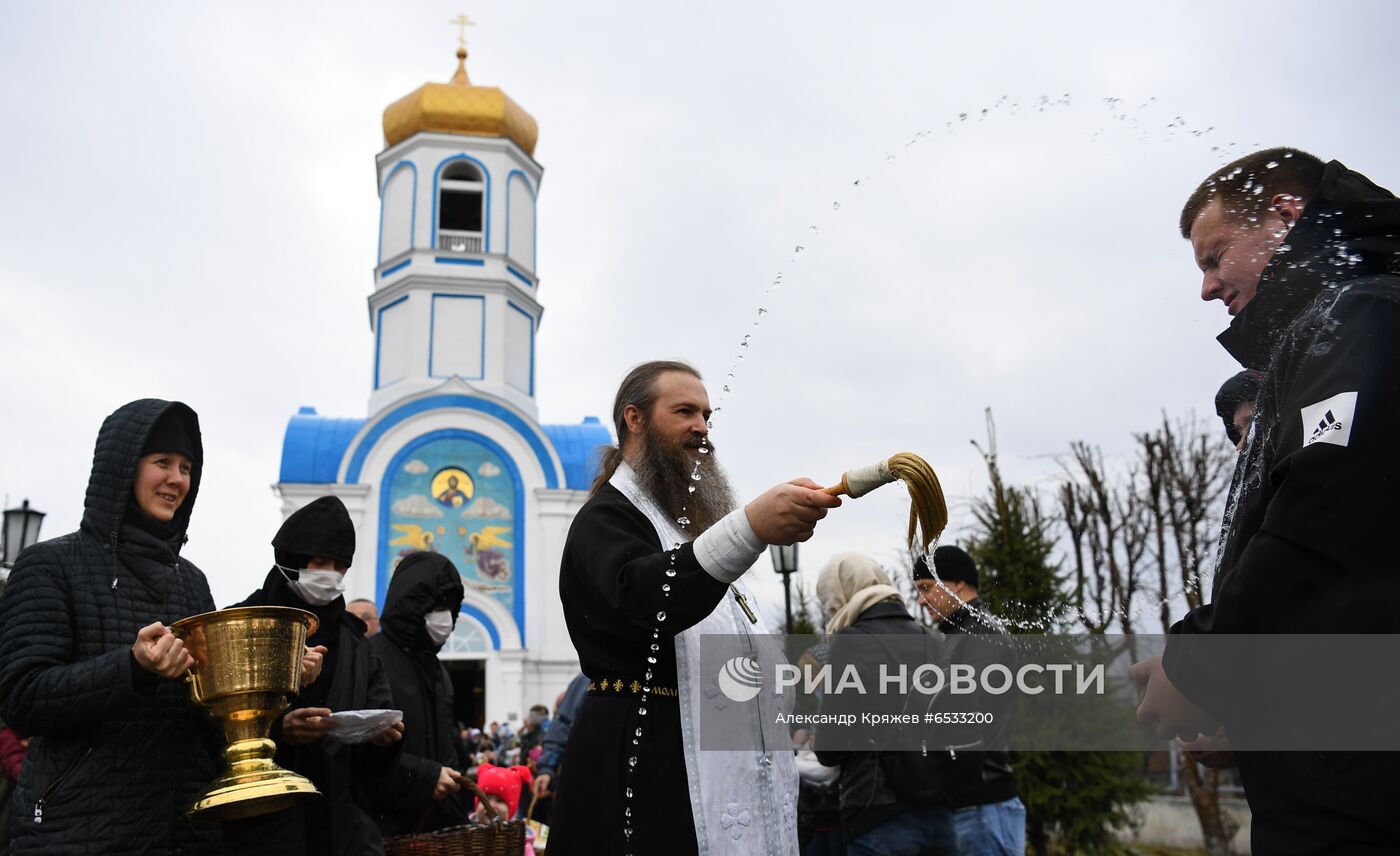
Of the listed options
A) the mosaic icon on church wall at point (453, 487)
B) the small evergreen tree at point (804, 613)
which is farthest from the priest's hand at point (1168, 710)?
the mosaic icon on church wall at point (453, 487)

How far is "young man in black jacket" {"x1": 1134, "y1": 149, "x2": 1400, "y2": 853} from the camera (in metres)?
1.71

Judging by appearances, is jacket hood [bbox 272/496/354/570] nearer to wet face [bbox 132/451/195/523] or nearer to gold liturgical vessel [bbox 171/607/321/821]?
wet face [bbox 132/451/195/523]

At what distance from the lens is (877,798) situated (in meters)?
4.52

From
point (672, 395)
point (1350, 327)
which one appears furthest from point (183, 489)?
point (1350, 327)

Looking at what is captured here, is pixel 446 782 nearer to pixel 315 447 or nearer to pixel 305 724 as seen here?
pixel 305 724

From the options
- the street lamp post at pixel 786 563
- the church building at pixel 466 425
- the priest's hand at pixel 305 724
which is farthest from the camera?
the church building at pixel 466 425

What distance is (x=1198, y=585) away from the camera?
2430 mm

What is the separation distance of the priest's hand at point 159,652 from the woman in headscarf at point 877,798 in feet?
8.48

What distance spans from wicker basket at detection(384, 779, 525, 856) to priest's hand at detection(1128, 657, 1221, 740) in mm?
2523

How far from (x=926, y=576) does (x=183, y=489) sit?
2302 mm

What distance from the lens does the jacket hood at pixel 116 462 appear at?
3.06 meters

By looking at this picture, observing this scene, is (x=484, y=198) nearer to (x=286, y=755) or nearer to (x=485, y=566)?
(x=485, y=566)

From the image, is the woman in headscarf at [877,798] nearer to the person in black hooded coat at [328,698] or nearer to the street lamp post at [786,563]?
the person in black hooded coat at [328,698]

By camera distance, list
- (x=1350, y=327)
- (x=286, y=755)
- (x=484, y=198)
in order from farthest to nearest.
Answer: (x=484, y=198) < (x=286, y=755) < (x=1350, y=327)
